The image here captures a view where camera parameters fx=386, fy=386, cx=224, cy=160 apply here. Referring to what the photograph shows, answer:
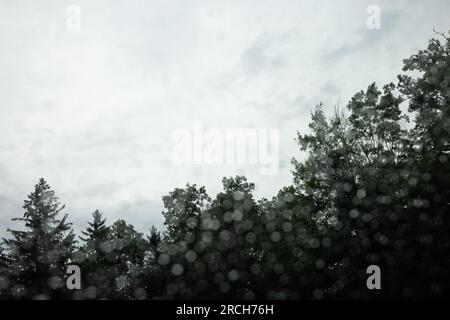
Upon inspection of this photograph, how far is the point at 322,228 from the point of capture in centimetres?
2933

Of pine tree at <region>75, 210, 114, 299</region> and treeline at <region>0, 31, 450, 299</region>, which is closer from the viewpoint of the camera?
treeline at <region>0, 31, 450, 299</region>

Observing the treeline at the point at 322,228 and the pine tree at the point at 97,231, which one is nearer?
the treeline at the point at 322,228

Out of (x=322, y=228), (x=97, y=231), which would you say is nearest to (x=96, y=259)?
(x=97, y=231)

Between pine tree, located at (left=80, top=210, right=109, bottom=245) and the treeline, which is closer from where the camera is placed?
the treeline

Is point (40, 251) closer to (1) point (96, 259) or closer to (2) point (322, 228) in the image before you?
(1) point (96, 259)

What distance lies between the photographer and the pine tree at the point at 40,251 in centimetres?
3055

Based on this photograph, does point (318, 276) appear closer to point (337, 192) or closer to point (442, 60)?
point (337, 192)

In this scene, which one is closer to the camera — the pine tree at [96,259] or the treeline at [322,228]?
the treeline at [322,228]

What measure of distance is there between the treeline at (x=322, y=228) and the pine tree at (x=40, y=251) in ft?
0.26

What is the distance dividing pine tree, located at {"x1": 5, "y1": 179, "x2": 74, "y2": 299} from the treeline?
0.26 ft

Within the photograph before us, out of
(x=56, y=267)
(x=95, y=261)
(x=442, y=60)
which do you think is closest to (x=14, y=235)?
(x=56, y=267)

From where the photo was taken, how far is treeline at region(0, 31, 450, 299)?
24.1 m

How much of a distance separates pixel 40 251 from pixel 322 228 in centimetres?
2284
